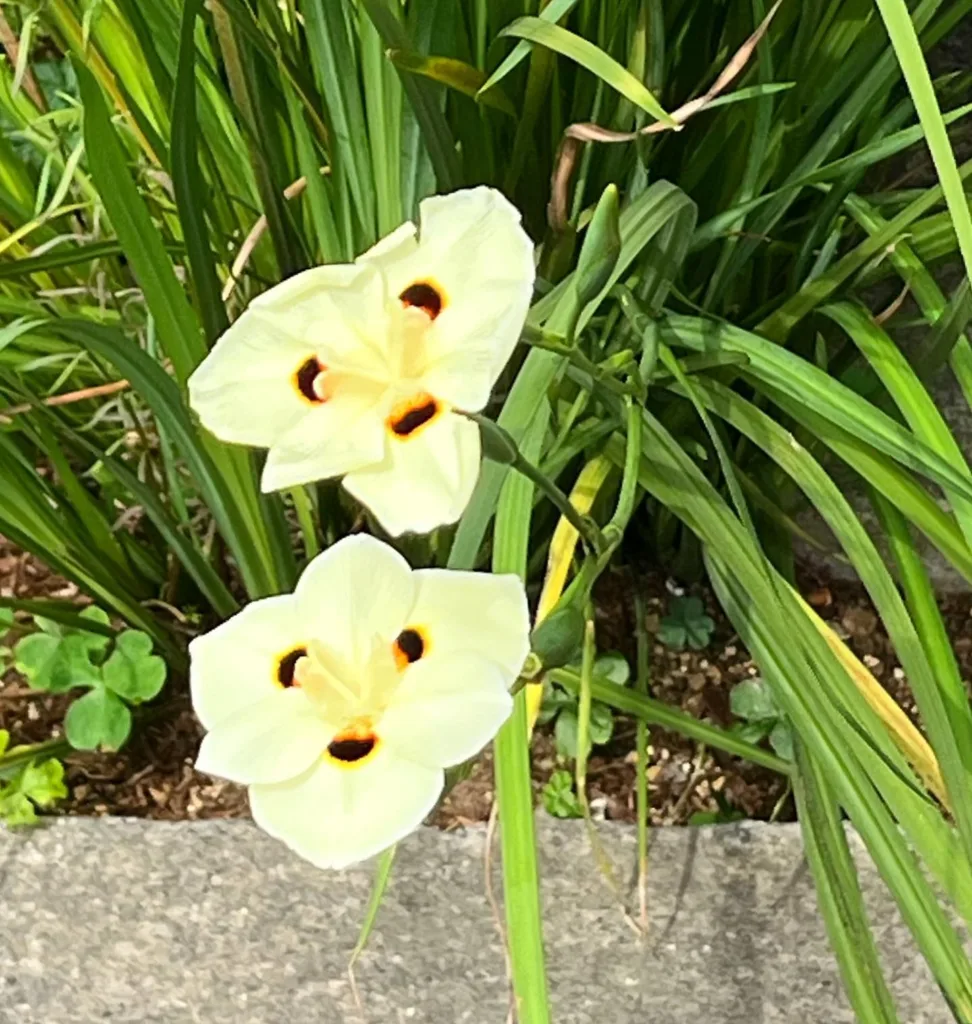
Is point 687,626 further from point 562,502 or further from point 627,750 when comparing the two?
point 562,502

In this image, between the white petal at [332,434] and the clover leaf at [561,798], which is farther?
the clover leaf at [561,798]

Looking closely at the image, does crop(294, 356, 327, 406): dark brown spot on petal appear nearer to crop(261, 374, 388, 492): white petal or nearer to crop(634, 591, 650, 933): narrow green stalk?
crop(261, 374, 388, 492): white petal

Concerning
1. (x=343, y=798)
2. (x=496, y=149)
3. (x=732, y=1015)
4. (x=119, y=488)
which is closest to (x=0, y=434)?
(x=119, y=488)

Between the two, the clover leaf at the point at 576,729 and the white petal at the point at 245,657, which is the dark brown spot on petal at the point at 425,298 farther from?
the clover leaf at the point at 576,729

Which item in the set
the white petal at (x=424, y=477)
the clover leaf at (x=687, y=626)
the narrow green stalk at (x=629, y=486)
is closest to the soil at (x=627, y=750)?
the clover leaf at (x=687, y=626)

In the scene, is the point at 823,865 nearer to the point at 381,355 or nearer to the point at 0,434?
the point at 381,355

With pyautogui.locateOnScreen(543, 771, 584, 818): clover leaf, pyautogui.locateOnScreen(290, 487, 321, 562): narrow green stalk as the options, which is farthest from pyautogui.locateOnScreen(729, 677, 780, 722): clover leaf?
pyautogui.locateOnScreen(290, 487, 321, 562): narrow green stalk
